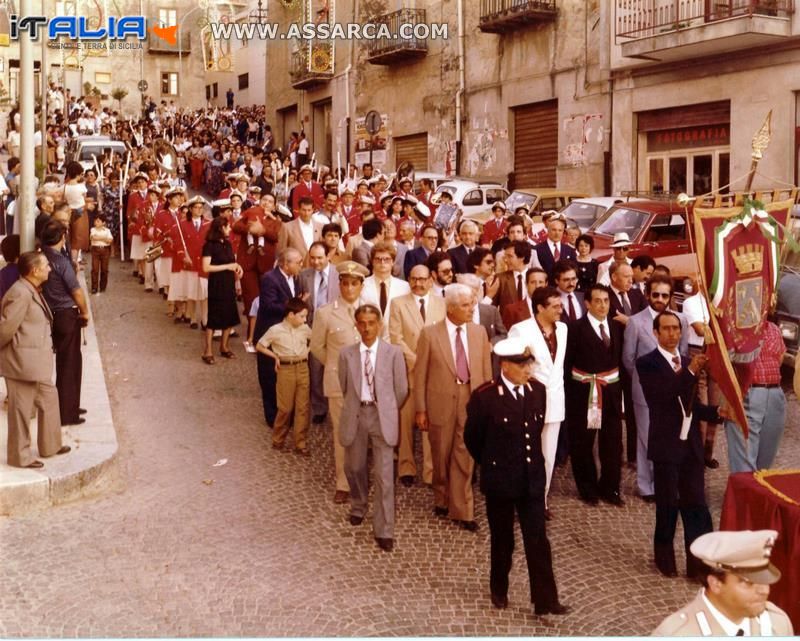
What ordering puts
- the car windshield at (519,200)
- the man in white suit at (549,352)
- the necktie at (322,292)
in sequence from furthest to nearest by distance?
the car windshield at (519,200), the necktie at (322,292), the man in white suit at (549,352)

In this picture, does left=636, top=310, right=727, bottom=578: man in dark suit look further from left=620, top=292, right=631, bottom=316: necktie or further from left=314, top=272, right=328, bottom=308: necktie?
left=314, top=272, right=328, bottom=308: necktie

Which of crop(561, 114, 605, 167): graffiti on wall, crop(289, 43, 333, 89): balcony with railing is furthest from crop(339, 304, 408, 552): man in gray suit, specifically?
crop(289, 43, 333, 89): balcony with railing

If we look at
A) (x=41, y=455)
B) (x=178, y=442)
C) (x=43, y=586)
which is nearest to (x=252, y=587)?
(x=43, y=586)

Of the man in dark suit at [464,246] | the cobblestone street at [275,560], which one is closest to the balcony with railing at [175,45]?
the man in dark suit at [464,246]

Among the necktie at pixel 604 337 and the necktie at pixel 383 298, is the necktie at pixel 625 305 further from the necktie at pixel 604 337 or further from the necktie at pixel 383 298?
the necktie at pixel 383 298

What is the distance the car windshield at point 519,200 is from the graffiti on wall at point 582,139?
3.83m

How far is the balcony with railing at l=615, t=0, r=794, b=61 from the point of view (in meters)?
16.6

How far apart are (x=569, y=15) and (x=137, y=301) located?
1114 centimetres

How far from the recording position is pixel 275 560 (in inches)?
245

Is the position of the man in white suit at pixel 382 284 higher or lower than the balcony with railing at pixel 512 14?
lower

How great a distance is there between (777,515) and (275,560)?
2.99 m

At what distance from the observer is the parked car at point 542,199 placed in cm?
1711

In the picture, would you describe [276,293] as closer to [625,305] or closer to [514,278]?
[514,278]

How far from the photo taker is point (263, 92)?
105 ft
